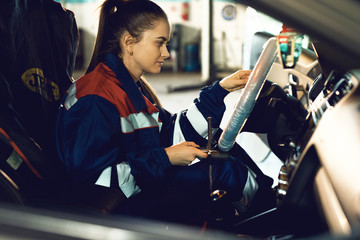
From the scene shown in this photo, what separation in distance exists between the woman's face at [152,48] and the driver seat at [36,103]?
0.22m

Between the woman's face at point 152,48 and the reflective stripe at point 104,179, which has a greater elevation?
the woman's face at point 152,48

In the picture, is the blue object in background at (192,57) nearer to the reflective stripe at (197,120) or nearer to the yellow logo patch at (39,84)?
the reflective stripe at (197,120)

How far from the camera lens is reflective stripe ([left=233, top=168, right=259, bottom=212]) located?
119cm

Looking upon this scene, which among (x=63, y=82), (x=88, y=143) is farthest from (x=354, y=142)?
(x=63, y=82)

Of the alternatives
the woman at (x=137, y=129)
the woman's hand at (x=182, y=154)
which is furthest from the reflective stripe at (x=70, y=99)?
the woman's hand at (x=182, y=154)

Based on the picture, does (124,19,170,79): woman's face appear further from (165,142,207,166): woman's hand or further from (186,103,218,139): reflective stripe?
(165,142,207,166): woman's hand

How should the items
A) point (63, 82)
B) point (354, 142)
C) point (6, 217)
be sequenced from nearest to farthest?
point (6, 217) < point (354, 142) < point (63, 82)

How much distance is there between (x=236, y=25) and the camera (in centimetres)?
728

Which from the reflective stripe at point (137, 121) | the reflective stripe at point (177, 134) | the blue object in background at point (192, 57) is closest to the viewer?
the reflective stripe at point (137, 121)

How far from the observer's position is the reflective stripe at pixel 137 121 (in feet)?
3.76

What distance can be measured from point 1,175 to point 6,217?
335 mm

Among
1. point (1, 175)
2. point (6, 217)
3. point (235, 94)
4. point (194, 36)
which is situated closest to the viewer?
point (6, 217)

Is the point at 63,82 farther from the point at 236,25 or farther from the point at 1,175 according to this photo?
the point at 236,25

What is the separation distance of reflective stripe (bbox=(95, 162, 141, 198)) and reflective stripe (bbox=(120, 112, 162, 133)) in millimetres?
124
